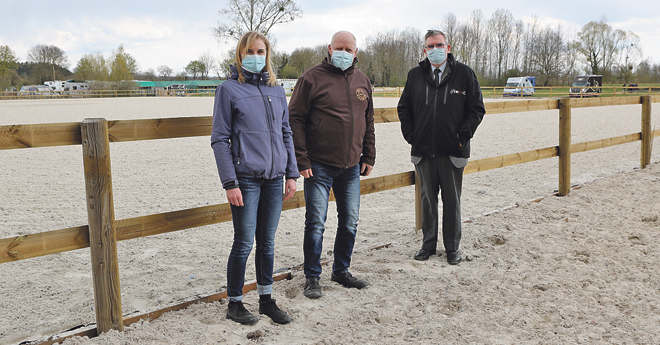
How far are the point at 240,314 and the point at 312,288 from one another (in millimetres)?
573

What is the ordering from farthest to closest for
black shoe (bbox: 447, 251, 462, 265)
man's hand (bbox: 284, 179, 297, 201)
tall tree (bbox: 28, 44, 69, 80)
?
tall tree (bbox: 28, 44, 69, 80) < black shoe (bbox: 447, 251, 462, 265) < man's hand (bbox: 284, 179, 297, 201)

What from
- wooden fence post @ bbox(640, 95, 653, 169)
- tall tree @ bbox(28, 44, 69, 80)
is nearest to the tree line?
tall tree @ bbox(28, 44, 69, 80)

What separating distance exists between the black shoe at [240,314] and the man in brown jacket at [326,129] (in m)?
0.49

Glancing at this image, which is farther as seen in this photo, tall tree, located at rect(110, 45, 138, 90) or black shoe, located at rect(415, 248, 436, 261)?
tall tree, located at rect(110, 45, 138, 90)

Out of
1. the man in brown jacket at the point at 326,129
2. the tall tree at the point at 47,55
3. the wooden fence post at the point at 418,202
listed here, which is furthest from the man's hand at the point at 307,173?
the tall tree at the point at 47,55

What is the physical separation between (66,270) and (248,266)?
4.45 ft

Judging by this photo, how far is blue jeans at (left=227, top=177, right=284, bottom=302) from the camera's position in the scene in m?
2.67

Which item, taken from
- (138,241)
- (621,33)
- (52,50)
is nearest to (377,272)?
(138,241)

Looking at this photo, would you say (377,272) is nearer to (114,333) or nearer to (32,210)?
(114,333)

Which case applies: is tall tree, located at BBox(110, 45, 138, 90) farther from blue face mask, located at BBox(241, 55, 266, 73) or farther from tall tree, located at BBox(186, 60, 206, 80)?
blue face mask, located at BBox(241, 55, 266, 73)

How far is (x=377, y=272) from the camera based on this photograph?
3594 mm

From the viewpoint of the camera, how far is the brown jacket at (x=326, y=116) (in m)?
3.03

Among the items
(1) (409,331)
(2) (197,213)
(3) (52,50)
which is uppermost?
(3) (52,50)

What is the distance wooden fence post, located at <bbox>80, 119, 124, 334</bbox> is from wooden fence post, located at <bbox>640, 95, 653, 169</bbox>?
285 inches
